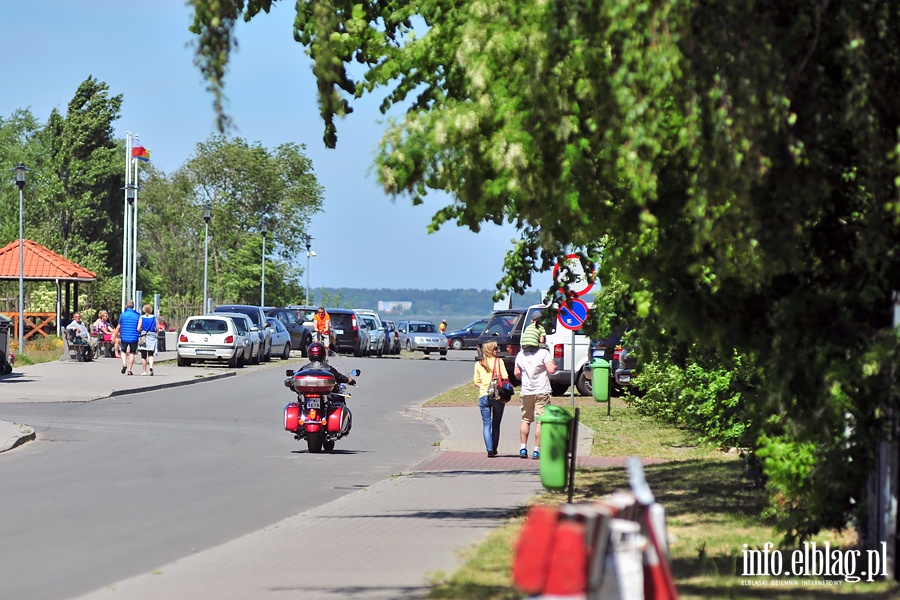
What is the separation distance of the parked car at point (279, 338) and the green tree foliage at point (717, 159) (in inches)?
1599

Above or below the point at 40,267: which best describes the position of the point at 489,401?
below

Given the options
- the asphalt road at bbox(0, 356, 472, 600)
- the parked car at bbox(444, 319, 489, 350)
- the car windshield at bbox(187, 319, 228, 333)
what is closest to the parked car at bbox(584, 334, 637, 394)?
the asphalt road at bbox(0, 356, 472, 600)

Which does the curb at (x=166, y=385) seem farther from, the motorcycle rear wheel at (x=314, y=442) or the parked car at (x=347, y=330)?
the parked car at (x=347, y=330)

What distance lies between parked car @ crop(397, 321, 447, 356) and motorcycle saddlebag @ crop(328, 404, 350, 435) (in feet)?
147

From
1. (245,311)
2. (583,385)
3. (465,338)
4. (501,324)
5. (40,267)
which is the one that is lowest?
(583,385)

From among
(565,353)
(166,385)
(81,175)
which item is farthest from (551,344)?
(81,175)

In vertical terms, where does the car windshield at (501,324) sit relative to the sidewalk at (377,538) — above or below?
above

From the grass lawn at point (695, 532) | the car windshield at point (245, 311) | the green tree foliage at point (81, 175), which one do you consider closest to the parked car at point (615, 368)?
the grass lawn at point (695, 532)

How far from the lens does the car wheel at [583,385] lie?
3231 centimetres

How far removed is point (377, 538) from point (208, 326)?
3453 cm

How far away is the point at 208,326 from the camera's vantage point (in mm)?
44375

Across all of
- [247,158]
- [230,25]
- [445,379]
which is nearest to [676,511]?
[230,25]

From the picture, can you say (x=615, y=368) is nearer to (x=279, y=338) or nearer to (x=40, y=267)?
(x=279, y=338)

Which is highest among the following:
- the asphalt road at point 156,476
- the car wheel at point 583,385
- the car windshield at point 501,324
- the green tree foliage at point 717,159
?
the green tree foliage at point 717,159
